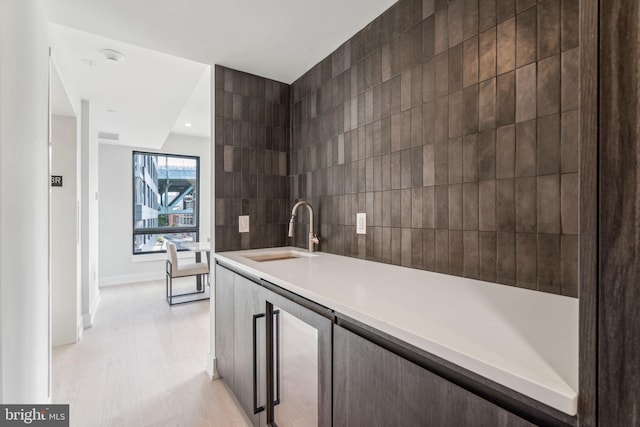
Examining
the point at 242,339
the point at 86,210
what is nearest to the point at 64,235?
the point at 86,210

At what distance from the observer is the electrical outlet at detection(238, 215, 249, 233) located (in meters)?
2.30

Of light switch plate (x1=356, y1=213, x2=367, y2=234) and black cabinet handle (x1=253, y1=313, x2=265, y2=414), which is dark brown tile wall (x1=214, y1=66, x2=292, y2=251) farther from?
black cabinet handle (x1=253, y1=313, x2=265, y2=414)

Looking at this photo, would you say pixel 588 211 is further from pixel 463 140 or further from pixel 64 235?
pixel 64 235

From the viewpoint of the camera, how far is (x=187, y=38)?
74.4 inches

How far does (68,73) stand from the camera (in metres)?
2.50

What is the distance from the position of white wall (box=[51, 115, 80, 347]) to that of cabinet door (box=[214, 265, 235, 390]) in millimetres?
1662

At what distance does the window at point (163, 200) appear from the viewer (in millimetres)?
5566

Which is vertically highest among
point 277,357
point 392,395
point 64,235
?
point 64,235

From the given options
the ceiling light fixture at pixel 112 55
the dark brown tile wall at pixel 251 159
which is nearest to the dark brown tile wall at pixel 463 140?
the dark brown tile wall at pixel 251 159

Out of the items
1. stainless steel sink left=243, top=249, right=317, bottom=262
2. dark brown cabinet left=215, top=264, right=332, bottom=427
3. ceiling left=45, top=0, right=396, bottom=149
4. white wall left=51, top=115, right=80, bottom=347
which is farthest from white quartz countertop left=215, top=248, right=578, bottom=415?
white wall left=51, top=115, right=80, bottom=347

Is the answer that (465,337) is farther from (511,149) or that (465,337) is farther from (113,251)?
(113,251)

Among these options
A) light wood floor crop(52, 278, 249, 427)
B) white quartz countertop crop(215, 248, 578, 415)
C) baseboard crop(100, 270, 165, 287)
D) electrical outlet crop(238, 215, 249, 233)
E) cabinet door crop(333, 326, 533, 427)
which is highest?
electrical outlet crop(238, 215, 249, 233)

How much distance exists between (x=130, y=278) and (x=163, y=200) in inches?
59.1

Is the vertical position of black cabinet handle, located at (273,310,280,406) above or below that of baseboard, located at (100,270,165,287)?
above
